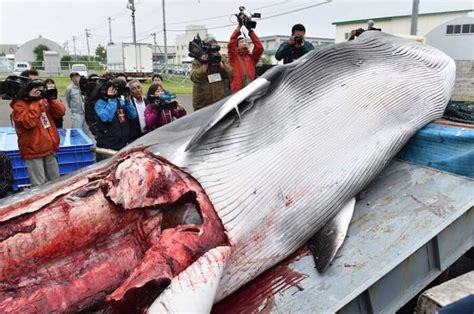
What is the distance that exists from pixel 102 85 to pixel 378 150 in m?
4.16

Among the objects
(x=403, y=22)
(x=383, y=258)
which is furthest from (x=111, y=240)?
(x=403, y=22)

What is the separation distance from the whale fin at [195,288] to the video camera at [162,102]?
3970 millimetres

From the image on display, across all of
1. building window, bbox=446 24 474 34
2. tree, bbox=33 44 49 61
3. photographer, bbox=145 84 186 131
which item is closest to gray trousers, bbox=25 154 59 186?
photographer, bbox=145 84 186 131

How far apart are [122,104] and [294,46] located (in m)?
2.90

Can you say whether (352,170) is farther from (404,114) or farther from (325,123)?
(404,114)

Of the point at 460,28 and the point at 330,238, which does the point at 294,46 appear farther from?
the point at 460,28

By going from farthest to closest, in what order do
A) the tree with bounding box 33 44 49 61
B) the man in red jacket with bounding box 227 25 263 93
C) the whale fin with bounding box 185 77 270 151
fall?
the tree with bounding box 33 44 49 61
the man in red jacket with bounding box 227 25 263 93
the whale fin with bounding box 185 77 270 151

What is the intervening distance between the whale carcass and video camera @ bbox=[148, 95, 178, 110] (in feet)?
8.24

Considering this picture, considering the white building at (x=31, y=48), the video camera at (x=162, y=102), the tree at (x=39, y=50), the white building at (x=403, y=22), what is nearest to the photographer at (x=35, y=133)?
the video camera at (x=162, y=102)

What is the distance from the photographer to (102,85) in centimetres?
632

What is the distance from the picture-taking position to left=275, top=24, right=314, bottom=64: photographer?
700 cm

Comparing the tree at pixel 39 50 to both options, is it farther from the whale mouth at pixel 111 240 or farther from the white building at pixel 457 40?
the whale mouth at pixel 111 240

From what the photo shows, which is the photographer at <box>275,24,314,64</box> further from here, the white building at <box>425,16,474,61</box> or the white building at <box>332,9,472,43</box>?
the white building at <box>332,9,472,43</box>

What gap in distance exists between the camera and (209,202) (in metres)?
2.76
